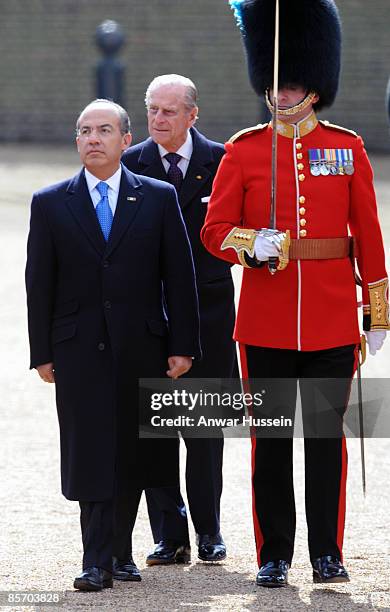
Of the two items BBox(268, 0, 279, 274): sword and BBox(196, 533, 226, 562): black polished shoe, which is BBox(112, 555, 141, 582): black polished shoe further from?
BBox(268, 0, 279, 274): sword

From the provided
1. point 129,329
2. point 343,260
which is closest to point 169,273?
point 129,329

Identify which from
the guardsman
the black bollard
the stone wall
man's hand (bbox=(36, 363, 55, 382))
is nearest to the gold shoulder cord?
the guardsman

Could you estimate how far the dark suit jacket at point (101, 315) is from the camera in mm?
5191

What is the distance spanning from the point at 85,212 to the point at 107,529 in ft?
3.28

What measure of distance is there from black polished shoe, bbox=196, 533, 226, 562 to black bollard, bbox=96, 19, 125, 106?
14.1 meters

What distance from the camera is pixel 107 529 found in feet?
17.0

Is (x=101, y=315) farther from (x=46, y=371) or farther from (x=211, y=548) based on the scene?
(x=211, y=548)

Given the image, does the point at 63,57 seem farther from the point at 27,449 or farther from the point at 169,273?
the point at 169,273

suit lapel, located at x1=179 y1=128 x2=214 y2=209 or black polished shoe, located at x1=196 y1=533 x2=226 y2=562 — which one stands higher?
suit lapel, located at x1=179 y1=128 x2=214 y2=209

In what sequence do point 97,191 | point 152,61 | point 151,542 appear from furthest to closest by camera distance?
point 152,61
point 151,542
point 97,191

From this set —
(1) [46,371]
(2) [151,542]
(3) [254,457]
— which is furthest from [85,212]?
(2) [151,542]

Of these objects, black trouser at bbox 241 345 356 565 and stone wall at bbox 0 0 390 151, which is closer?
black trouser at bbox 241 345 356 565

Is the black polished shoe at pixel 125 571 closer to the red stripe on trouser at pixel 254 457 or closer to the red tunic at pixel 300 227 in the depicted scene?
the red stripe on trouser at pixel 254 457

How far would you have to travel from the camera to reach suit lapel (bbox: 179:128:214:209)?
5891 mm
